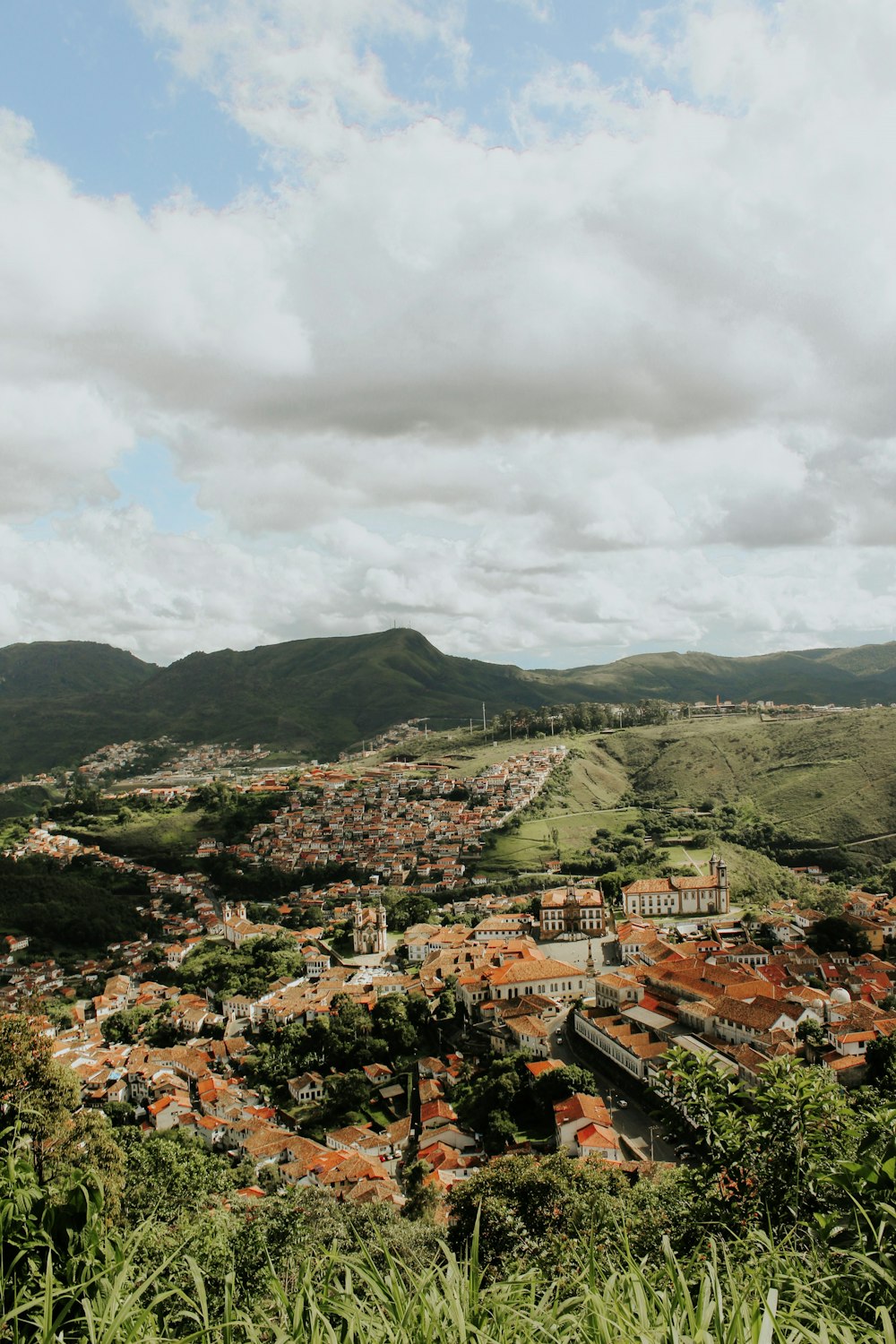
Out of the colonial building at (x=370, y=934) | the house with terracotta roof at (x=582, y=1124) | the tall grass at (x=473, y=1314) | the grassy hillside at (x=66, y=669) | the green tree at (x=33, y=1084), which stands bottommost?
the colonial building at (x=370, y=934)

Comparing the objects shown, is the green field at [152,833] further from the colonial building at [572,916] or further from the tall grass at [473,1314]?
the tall grass at [473,1314]

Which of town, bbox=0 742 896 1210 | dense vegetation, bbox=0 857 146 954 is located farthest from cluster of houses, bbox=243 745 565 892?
dense vegetation, bbox=0 857 146 954

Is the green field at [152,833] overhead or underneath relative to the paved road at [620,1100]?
overhead

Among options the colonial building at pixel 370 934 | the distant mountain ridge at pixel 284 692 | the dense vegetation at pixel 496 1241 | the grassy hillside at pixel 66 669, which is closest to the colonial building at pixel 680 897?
the colonial building at pixel 370 934

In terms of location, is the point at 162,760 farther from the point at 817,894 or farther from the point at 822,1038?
the point at 822,1038

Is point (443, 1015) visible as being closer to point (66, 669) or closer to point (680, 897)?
point (680, 897)

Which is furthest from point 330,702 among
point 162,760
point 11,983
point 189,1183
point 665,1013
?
point 189,1183

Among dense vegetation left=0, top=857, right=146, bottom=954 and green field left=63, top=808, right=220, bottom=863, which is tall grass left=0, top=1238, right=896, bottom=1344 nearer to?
dense vegetation left=0, top=857, right=146, bottom=954
